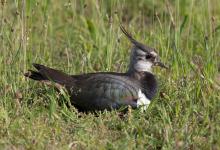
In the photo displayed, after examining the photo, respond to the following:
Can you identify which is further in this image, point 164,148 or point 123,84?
point 123,84

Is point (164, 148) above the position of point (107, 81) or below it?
below

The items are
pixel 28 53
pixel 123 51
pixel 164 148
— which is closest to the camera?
pixel 164 148

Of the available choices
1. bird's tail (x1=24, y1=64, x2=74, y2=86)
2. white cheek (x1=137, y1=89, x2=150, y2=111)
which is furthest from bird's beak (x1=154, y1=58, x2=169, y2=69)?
bird's tail (x1=24, y1=64, x2=74, y2=86)

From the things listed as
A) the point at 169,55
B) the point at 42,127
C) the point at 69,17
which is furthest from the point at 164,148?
the point at 69,17

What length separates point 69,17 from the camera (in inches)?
335

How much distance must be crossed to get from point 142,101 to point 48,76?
778mm

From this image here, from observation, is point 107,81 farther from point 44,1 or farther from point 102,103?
point 44,1

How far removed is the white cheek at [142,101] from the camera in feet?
19.5

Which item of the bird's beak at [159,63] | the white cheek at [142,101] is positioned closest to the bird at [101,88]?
the white cheek at [142,101]

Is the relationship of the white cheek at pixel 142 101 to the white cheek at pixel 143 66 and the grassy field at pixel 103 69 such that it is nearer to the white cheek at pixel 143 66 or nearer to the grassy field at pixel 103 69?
the grassy field at pixel 103 69

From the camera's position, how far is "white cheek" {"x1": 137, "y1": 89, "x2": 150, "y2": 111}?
234 inches

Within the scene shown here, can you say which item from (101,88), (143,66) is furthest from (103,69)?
Result: (101,88)

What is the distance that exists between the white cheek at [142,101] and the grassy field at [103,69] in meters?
0.09

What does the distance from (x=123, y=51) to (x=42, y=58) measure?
789mm
